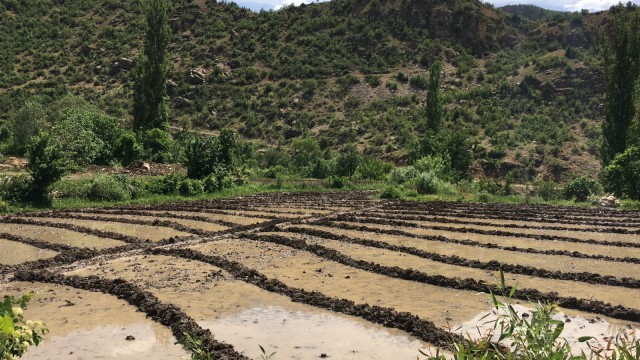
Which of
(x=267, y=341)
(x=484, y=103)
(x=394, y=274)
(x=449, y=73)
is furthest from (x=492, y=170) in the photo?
(x=267, y=341)

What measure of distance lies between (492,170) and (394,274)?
37.8 meters

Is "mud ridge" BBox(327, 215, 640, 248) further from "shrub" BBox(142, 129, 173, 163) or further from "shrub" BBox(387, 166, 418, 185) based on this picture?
"shrub" BBox(142, 129, 173, 163)

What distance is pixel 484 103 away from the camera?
57.0m

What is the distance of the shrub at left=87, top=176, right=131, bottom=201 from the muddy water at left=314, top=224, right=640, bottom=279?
43.6 ft

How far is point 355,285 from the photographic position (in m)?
10.6

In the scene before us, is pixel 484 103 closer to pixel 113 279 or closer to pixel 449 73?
pixel 449 73

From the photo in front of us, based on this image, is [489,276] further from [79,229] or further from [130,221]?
[130,221]

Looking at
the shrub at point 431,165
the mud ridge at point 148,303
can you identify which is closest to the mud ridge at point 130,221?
the mud ridge at point 148,303

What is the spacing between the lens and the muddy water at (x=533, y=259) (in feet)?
40.6

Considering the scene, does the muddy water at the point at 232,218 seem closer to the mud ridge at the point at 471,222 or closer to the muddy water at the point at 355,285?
the mud ridge at the point at 471,222

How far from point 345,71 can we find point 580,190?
3633cm

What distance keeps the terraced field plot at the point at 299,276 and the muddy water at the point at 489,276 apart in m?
0.04

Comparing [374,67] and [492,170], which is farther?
[374,67]

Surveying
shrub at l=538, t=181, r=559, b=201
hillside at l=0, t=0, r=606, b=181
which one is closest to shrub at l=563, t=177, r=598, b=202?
shrub at l=538, t=181, r=559, b=201
